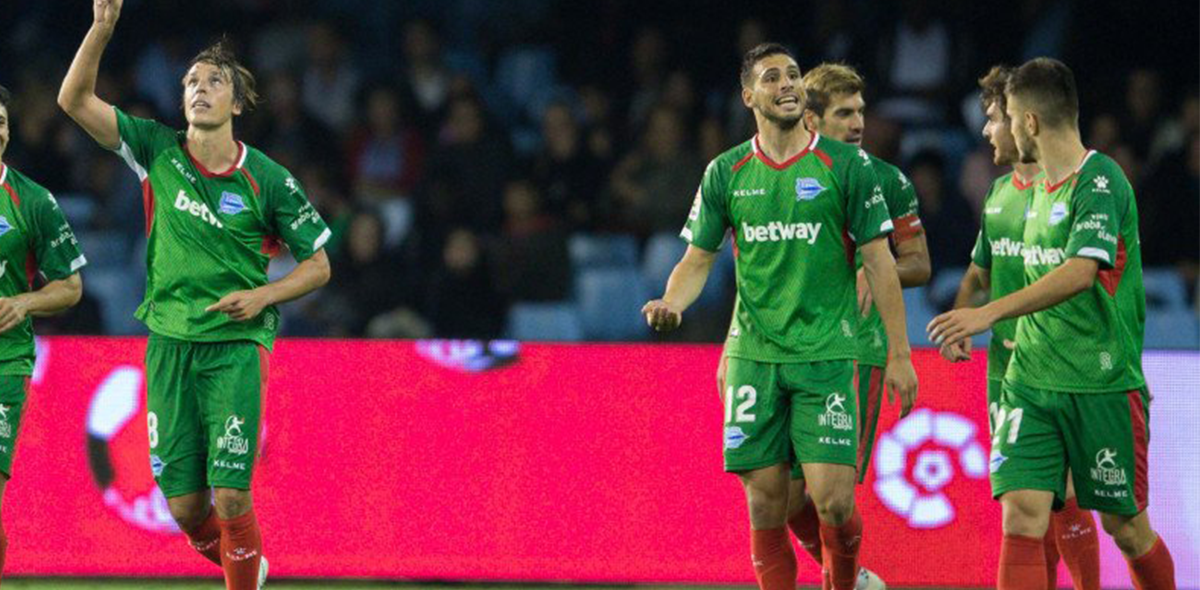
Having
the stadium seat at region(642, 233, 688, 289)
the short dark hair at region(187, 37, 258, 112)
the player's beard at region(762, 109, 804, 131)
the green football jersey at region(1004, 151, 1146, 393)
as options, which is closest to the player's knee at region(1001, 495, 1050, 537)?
the green football jersey at region(1004, 151, 1146, 393)

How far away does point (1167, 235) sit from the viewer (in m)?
11.8

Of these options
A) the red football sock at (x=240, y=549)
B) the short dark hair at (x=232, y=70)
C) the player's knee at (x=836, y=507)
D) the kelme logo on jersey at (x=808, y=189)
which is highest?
the short dark hair at (x=232, y=70)

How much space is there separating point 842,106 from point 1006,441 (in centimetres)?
193

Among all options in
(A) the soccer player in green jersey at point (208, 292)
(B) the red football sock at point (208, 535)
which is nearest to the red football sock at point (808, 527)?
(A) the soccer player in green jersey at point (208, 292)

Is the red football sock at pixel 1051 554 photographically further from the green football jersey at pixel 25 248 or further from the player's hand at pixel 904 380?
the green football jersey at pixel 25 248

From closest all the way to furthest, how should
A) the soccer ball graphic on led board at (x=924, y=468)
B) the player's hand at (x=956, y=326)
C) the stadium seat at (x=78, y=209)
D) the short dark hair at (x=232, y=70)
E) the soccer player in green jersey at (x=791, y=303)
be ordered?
the player's hand at (x=956, y=326)
the soccer player in green jersey at (x=791, y=303)
the short dark hair at (x=232, y=70)
the soccer ball graphic on led board at (x=924, y=468)
the stadium seat at (x=78, y=209)

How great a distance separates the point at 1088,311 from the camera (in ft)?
20.2

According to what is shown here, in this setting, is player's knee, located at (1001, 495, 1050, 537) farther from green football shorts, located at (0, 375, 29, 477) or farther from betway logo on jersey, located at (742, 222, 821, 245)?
green football shorts, located at (0, 375, 29, 477)

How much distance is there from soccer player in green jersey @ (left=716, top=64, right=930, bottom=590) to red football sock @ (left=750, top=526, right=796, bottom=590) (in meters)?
0.54

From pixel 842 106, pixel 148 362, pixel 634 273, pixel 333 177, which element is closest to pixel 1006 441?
pixel 842 106

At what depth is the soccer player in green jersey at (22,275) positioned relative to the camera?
6.75m

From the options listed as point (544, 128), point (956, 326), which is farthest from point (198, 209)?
point (544, 128)

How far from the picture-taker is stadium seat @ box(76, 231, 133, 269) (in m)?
12.5

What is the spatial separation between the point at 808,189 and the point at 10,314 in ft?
9.67
